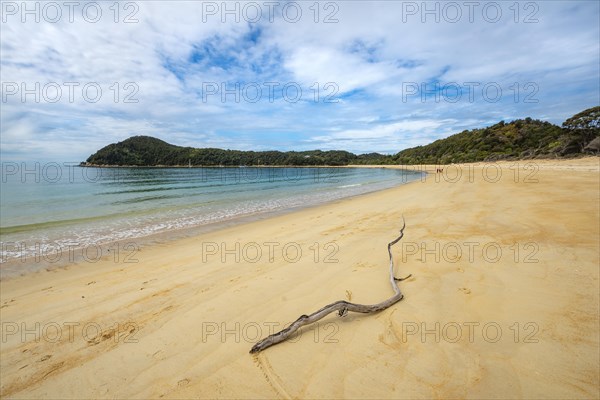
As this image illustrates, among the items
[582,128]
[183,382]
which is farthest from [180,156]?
[183,382]

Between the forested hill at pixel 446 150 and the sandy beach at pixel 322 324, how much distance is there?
1708 inches

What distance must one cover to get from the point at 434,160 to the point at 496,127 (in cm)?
1901

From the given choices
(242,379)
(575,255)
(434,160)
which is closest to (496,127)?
(434,160)

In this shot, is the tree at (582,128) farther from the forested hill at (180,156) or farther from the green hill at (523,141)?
the forested hill at (180,156)

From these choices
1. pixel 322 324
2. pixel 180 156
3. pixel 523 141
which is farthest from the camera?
pixel 180 156

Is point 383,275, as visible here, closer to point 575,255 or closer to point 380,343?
point 380,343

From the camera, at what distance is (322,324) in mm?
3307

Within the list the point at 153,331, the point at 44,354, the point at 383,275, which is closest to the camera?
the point at 44,354

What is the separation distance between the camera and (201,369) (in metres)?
2.68

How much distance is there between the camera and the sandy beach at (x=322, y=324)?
2.44m

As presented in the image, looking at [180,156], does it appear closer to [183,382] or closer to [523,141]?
[523,141]

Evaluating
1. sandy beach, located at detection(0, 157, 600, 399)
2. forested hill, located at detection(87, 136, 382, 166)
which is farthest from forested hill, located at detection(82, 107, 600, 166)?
sandy beach, located at detection(0, 157, 600, 399)

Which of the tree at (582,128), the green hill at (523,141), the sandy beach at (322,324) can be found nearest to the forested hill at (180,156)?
the green hill at (523,141)

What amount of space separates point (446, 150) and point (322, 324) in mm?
104867
